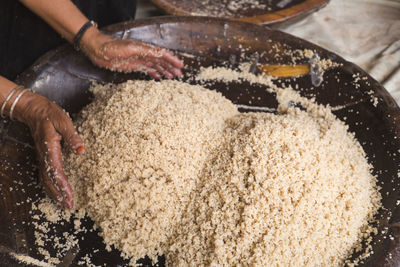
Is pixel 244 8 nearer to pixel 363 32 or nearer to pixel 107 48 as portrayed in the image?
pixel 363 32

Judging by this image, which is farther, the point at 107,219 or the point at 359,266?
the point at 107,219

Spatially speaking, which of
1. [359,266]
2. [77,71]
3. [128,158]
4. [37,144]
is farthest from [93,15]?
[359,266]

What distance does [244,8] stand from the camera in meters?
1.49

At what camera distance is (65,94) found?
3.47 feet

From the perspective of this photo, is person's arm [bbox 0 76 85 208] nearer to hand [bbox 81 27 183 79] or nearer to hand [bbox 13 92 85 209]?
hand [bbox 13 92 85 209]

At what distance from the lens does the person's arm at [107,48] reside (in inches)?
41.1

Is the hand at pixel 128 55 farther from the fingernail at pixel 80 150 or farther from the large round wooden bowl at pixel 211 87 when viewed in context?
the fingernail at pixel 80 150

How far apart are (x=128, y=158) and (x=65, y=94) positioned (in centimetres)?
39

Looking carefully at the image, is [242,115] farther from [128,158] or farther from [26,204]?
[26,204]

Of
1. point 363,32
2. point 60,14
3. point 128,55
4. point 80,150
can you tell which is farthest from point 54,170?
point 363,32

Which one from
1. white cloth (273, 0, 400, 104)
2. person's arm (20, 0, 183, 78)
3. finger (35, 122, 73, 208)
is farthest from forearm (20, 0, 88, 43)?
white cloth (273, 0, 400, 104)

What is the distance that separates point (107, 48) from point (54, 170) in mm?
400

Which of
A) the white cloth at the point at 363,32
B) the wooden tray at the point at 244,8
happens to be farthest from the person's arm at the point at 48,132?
the white cloth at the point at 363,32

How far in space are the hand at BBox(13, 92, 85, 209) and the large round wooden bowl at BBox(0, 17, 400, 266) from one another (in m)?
0.05
